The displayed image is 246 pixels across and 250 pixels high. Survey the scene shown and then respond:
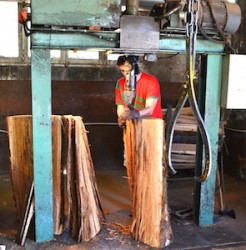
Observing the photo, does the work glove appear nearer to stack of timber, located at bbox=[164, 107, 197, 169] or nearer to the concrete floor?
the concrete floor

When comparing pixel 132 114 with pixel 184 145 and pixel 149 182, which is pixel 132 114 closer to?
pixel 149 182

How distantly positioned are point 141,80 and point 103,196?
1.47 meters

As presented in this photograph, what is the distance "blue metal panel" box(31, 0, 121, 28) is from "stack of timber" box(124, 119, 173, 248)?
81cm

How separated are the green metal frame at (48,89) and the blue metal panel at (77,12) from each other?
9cm

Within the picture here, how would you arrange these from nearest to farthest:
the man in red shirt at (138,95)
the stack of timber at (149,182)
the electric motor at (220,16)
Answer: the stack of timber at (149,182)
the electric motor at (220,16)
the man in red shirt at (138,95)

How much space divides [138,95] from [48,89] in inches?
36.4

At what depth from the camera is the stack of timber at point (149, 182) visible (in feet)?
8.86

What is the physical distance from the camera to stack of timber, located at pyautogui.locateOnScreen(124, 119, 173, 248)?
2699 millimetres

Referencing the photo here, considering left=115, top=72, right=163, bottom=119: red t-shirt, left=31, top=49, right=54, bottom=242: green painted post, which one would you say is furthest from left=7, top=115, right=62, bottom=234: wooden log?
left=115, top=72, right=163, bottom=119: red t-shirt

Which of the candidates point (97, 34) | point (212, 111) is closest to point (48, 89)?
point (97, 34)

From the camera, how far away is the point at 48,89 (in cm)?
267

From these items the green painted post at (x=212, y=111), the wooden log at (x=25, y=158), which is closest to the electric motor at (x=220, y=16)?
the green painted post at (x=212, y=111)

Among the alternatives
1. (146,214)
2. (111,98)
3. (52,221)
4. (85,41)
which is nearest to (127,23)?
(85,41)

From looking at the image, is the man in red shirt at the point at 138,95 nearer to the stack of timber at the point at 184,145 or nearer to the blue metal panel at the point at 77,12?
the blue metal panel at the point at 77,12
